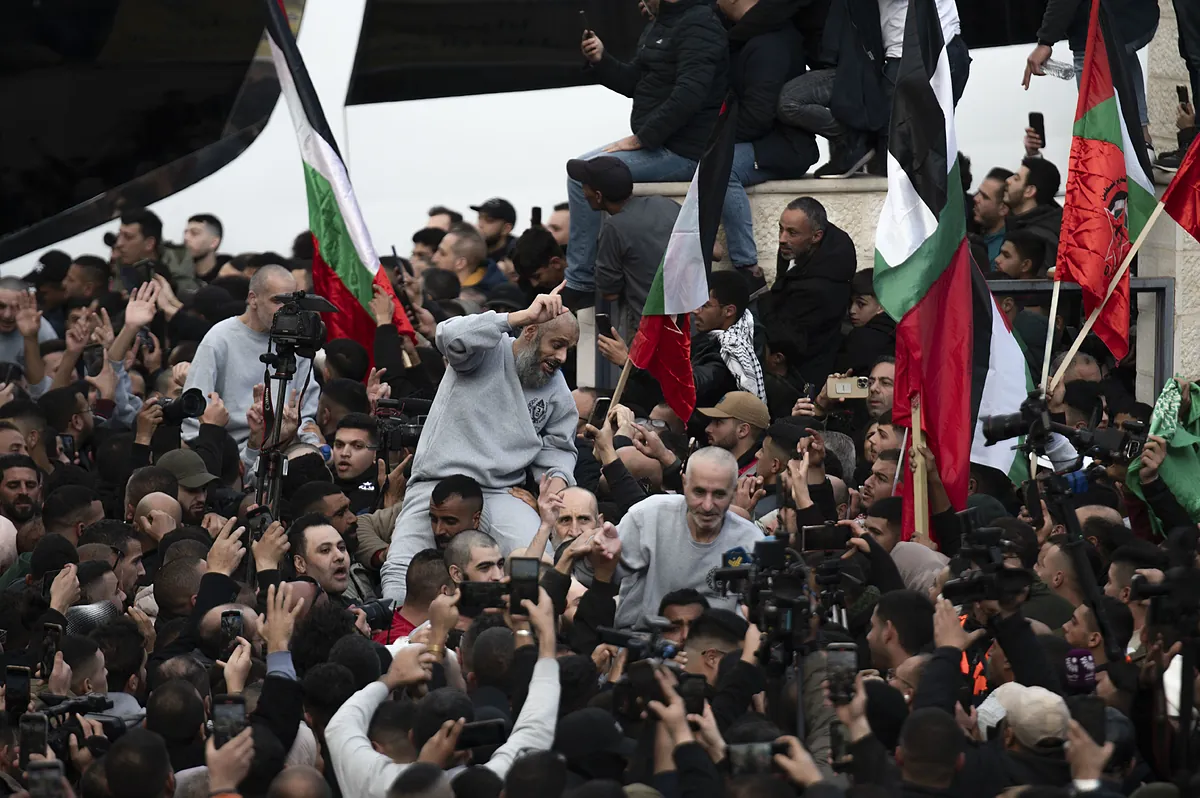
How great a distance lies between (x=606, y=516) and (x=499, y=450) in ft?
1.75

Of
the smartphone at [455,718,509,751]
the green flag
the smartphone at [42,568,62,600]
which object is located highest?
the smartphone at [455,718,509,751]

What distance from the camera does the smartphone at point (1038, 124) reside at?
45.1 ft

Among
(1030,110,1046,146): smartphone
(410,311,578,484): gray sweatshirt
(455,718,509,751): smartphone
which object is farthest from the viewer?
(1030,110,1046,146): smartphone

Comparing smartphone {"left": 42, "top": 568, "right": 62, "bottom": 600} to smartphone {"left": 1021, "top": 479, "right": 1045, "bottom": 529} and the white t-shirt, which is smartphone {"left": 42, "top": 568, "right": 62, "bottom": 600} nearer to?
smartphone {"left": 1021, "top": 479, "right": 1045, "bottom": 529}

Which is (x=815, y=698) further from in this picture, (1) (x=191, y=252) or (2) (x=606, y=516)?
(1) (x=191, y=252)

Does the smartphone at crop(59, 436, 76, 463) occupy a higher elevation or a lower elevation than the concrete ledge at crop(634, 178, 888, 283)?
lower

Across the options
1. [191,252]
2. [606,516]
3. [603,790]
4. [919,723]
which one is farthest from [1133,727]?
[191,252]

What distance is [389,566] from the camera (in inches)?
354

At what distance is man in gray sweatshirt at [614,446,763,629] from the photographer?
838 cm

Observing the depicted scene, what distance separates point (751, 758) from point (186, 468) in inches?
185

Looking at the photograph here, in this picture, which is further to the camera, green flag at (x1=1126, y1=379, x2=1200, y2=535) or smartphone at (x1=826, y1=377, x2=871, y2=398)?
smartphone at (x1=826, y1=377, x2=871, y2=398)

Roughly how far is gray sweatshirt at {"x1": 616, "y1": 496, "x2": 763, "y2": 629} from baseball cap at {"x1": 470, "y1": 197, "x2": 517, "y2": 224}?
6679 millimetres

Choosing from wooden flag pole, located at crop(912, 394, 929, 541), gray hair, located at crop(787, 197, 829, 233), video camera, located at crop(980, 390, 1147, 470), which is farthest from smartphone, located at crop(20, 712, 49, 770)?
gray hair, located at crop(787, 197, 829, 233)

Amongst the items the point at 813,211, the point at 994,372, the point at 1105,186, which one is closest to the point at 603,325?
the point at 813,211
